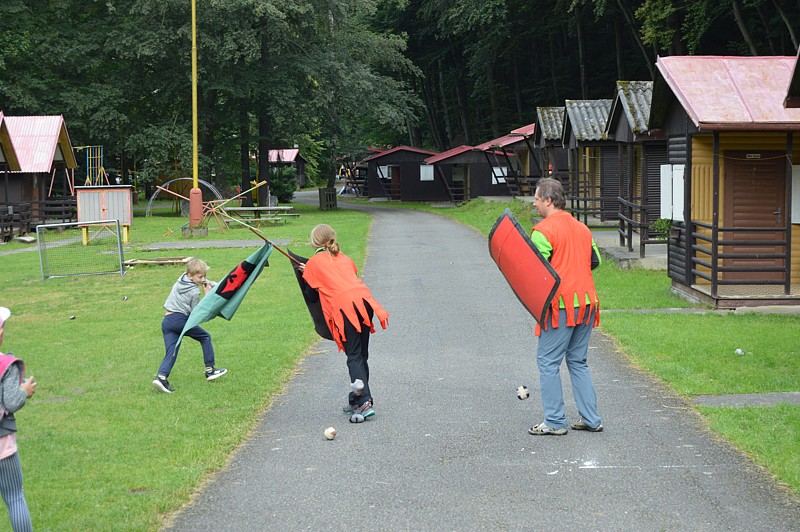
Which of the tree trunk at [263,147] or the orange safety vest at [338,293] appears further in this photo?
the tree trunk at [263,147]

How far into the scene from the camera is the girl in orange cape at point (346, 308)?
337 inches

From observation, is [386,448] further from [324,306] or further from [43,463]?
[43,463]

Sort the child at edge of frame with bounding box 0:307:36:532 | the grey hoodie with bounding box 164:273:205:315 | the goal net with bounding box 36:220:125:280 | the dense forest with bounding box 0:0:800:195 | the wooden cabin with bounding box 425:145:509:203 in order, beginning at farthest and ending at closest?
the wooden cabin with bounding box 425:145:509:203
the dense forest with bounding box 0:0:800:195
the goal net with bounding box 36:220:125:280
the grey hoodie with bounding box 164:273:205:315
the child at edge of frame with bounding box 0:307:36:532

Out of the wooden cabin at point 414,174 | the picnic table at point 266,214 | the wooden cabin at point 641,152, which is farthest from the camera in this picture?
the wooden cabin at point 414,174

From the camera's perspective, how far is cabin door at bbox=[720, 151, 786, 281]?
1552cm

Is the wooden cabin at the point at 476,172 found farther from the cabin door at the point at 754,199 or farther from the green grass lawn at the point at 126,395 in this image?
the cabin door at the point at 754,199

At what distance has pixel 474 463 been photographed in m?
7.12

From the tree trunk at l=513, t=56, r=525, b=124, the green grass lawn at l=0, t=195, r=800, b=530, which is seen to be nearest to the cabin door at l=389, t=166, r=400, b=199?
the tree trunk at l=513, t=56, r=525, b=124

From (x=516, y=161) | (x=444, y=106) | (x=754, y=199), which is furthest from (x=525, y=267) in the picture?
(x=444, y=106)

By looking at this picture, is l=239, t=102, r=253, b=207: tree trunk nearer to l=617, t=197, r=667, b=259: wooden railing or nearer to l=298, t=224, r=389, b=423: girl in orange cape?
l=617, t=197, r=667, b=259: wooden railing

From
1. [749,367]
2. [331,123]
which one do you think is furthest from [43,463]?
[331,123]

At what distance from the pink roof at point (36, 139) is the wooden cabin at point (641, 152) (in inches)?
863

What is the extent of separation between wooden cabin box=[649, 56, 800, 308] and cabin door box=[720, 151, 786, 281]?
0.05 ft

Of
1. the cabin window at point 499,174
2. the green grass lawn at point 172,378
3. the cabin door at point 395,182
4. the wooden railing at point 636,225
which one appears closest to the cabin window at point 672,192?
the green grass lawn at point 172,378
